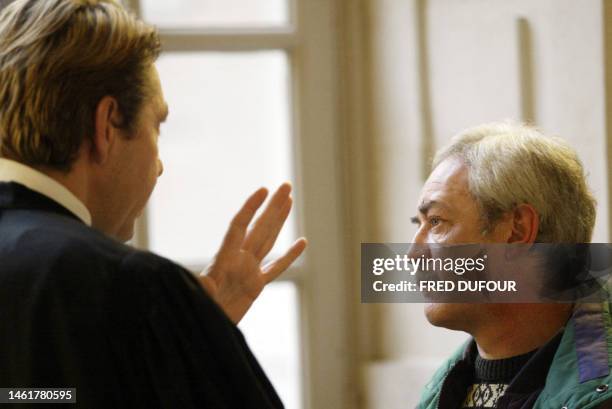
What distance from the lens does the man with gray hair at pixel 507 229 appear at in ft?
4.57

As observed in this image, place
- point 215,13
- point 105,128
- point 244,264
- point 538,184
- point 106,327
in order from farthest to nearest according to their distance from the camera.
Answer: point 215,13 < point 538,184 < point 244,264 < point 105,128 < point 106,327

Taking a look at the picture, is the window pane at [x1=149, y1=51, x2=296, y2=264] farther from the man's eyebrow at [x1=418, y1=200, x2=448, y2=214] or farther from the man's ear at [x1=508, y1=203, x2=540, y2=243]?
the man's ear at [x1=508, y1=203, x2=540, y2=243]

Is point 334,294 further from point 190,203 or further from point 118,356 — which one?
point 118,356

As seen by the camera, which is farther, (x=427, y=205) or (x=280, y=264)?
(x=427, y=205)

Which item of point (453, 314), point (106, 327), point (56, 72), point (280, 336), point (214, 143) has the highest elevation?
point (56, 72)

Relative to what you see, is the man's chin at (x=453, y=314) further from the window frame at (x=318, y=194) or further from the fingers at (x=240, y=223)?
the window frame at (x=318, y=194)

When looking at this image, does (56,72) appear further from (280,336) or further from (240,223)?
(280,336)

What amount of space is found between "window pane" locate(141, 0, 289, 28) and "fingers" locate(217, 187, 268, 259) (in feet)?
4.45

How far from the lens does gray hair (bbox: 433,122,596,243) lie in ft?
4.59

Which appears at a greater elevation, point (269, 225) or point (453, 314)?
point (269, 225)

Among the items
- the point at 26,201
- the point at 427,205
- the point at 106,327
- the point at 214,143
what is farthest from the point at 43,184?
the point at 214,143

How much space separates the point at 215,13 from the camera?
2.52m

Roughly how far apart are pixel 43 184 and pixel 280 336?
158 cm

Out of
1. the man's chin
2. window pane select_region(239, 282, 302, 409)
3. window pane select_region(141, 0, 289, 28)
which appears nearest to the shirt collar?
the man's chin
